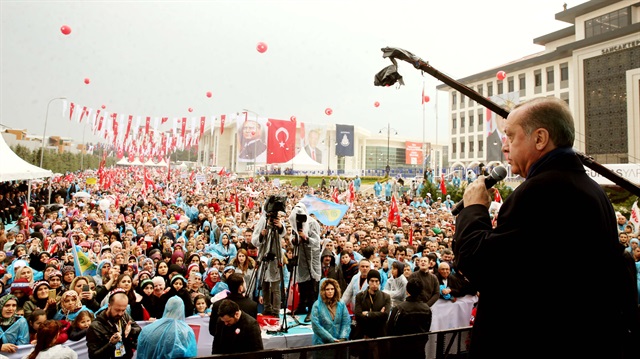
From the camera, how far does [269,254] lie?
6.11 meters

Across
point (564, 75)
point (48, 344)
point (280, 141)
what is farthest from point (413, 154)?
point (48, 344)

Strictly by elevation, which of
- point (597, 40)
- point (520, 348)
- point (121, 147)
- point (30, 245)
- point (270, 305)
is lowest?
point (270, 305)

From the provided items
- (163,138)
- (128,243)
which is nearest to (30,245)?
(128,243)

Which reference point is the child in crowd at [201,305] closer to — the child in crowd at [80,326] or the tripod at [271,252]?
the tripod at [271,252]

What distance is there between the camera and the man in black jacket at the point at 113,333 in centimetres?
438

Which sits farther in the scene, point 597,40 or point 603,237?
point 597,40

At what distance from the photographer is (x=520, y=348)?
1.28 metres

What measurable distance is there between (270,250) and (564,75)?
151 feet

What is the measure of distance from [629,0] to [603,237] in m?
39.5

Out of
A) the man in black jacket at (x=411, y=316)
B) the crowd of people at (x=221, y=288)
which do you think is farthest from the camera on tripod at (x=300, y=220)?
the man in black jacket at (x=411, y=316)

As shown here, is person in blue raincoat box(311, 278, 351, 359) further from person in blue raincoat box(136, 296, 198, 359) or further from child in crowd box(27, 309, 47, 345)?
child in crowd box(27, 309, 47, 345)

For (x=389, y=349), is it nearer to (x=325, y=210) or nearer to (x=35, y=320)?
(x=35, y=320)

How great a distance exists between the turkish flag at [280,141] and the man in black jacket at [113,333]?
38.5m

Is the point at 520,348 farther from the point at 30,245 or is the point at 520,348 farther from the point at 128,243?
the point at 30,245
